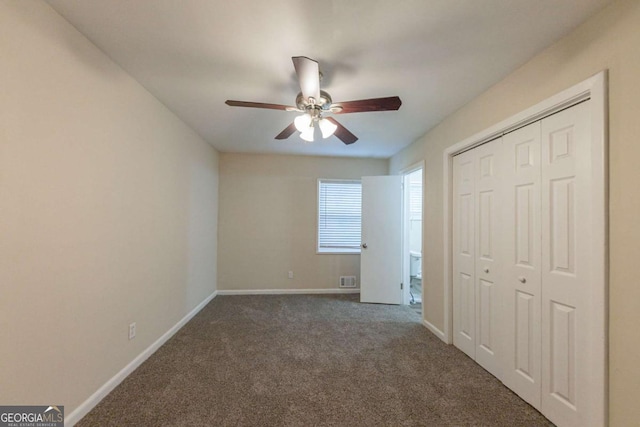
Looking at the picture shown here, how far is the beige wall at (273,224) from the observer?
4.55m

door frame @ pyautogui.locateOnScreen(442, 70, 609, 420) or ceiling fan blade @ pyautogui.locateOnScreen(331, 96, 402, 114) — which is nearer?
door frame @ pyautogui.locateOnScreen(442, 70, 609, 420)

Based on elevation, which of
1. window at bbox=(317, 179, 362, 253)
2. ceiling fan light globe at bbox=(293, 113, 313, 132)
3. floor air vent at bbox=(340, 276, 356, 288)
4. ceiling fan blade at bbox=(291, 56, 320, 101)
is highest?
ceiling fan blade at bbox=(291, 56, 320, 101)

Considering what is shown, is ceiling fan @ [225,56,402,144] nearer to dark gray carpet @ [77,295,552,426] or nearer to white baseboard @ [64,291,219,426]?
dark gray carpet @ [77,295,552,426]

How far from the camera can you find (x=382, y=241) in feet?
13.9

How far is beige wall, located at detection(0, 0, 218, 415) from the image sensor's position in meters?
1.29

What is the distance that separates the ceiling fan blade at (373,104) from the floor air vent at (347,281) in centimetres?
332

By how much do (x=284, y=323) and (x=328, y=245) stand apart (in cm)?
185

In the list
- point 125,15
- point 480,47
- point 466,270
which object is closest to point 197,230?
point 125,15

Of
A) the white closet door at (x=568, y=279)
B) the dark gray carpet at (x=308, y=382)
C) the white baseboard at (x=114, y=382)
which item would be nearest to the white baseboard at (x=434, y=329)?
the dark gray carpet at (x=308, y=382)

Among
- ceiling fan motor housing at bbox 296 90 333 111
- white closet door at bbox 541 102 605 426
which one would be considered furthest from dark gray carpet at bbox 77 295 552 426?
ceiling fan motor housing at bbox 296 90 333 111

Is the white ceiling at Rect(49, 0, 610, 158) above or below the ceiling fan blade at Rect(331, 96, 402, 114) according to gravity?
above

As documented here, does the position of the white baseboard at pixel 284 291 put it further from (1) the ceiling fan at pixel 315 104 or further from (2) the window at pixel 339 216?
(1) the ceiling fan at pixel 315 104

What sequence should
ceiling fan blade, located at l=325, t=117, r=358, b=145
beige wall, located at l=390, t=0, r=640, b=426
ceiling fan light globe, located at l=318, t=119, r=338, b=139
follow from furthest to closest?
ceiling fan blade, located at l=325, t=117, r=358, b=145, ceiling fan light globe, located at l=318, t=119, r=338, b=139, beige wall, located at l=390, t=0, r=640, b=426

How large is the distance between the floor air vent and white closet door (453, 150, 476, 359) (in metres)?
2.16
